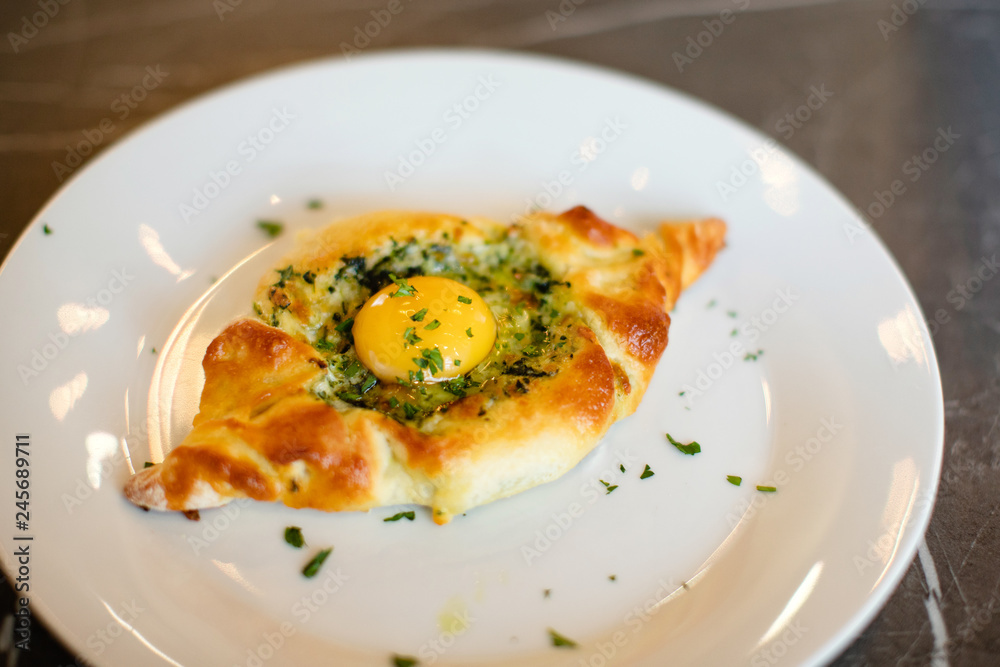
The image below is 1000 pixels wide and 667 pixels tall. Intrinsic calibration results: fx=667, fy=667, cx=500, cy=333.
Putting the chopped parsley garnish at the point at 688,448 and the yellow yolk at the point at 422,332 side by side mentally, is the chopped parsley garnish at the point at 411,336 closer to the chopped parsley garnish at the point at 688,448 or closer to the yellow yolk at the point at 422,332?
the yellow yolk at the point at 422,332

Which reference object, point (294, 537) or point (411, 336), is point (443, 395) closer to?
point (411, 336)

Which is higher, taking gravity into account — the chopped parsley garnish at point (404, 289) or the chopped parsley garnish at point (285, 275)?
the chopped parsley garnish at point (285, 275)

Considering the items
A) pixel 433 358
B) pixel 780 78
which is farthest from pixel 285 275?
pixel 780 78

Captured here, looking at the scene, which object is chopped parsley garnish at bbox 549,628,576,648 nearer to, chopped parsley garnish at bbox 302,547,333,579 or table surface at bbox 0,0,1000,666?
chopped parsley garnish at bbox 302,547,333,579

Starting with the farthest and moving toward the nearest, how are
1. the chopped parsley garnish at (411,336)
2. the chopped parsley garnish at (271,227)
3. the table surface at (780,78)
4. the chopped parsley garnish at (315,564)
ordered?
the table surface at (780,78), the chopped parsley garnish at (271,227), the chopped parsley garnish at (411,336), the chopped parsley garnish at (315,564)

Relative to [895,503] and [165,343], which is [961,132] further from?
[165,343]

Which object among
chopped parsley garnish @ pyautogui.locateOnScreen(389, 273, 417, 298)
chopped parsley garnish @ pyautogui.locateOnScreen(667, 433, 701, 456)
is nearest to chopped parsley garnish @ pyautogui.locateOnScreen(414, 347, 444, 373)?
chopped parsley garnish @ pyautogui.locateOnScreen(389, 273, 417, 298)

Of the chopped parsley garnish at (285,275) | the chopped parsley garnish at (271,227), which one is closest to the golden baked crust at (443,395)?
the chopped parsley garnish at (285,275)
